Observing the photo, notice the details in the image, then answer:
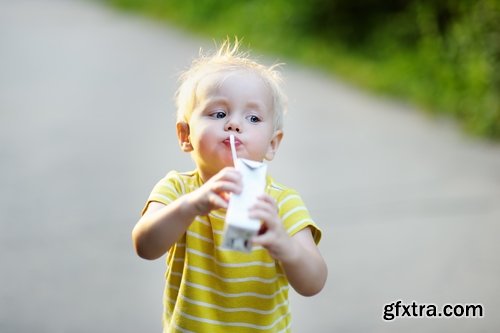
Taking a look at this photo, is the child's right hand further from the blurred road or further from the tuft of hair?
the blurred road

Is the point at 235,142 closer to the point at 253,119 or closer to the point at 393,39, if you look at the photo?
the point at 253,119

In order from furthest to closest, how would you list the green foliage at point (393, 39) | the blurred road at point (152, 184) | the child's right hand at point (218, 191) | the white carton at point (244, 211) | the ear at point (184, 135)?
the green foliage at point (393, 39)
the blurred road at point (152, 184)
the ear at point (184, 135)
the child's right hand at point (218, 191)
the white carton at point (244, 211)

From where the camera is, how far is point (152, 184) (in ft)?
16.8

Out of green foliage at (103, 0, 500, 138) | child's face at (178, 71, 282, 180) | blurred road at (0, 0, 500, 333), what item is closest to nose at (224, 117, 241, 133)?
child's face at (178, 71, 282, 180)

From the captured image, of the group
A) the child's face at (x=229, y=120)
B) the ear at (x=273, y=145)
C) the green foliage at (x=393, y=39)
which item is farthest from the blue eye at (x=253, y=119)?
the green foliage at (x=393, y=39)

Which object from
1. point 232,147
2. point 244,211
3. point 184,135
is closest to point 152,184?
point 184,135

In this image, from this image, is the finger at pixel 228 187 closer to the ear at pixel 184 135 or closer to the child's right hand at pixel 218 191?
the child's right hand at pixel 218 191

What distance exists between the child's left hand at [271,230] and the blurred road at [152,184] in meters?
1.94

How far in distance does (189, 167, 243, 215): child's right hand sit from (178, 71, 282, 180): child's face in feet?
0.64

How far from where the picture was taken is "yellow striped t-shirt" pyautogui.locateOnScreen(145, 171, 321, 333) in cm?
207

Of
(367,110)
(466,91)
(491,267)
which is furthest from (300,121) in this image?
(491,267)

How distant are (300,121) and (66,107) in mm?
1749

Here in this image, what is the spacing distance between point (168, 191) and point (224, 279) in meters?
0.26

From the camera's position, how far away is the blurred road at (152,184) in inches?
154
